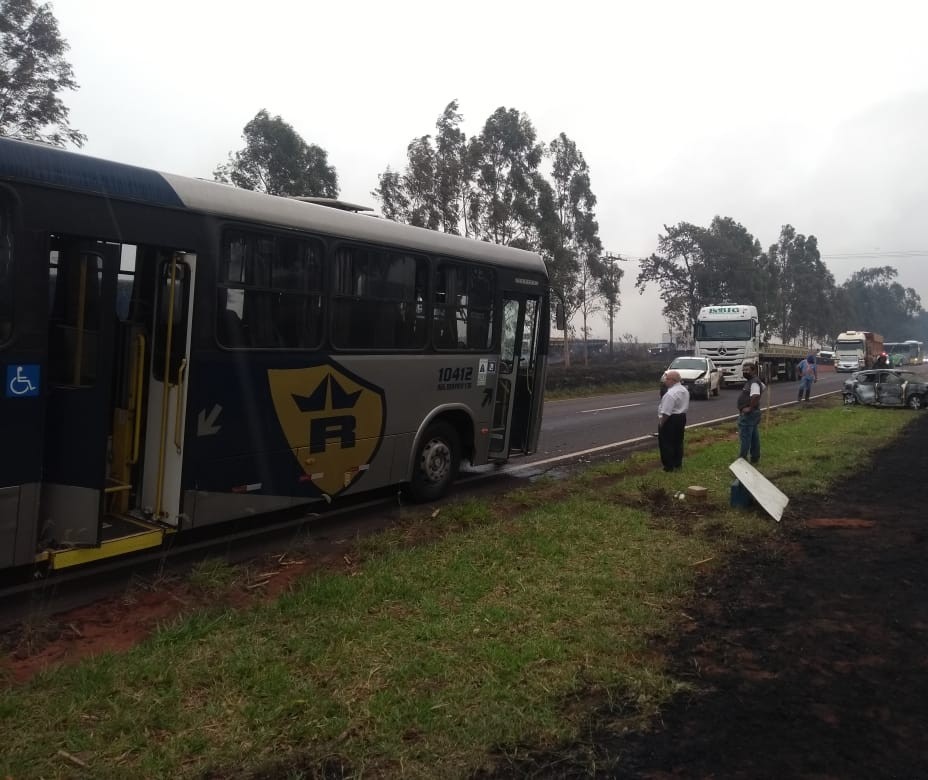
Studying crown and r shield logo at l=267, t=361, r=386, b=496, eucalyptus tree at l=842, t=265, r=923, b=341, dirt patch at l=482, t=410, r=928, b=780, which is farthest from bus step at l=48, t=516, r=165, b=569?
eucalyptus tree at l=842, t=265, r=923, b=341

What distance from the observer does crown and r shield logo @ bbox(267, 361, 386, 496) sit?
662cm

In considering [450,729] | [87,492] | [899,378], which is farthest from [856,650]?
[899,378]

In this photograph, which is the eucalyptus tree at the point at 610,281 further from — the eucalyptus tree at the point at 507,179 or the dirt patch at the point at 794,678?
the dirt patch at the point at 794,678

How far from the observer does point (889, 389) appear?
22.8 meters

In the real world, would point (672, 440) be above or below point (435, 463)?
above

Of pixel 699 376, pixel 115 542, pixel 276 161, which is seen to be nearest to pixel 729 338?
pixel 699 376

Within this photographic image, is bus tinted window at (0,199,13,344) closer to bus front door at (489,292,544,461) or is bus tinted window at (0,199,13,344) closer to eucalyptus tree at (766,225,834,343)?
bus front door at (489,292,544,461)

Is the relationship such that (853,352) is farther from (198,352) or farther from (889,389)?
(198,352)

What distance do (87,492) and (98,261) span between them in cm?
166

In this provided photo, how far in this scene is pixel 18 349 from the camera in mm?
4742

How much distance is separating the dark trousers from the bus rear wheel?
327 centimetres

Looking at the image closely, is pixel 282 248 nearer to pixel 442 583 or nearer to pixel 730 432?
pixel 442 583

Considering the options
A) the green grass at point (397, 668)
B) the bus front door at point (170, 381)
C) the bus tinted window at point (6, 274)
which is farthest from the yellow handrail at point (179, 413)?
the bus tinted window at point (6, 274)

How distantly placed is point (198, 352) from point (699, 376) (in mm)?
23357
